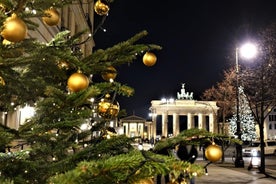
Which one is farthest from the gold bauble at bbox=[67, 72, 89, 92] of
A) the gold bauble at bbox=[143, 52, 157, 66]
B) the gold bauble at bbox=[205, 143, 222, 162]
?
the gold bauble at bbox=[143, 52, 157, 66]

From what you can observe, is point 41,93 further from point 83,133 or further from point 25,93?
point 83,133

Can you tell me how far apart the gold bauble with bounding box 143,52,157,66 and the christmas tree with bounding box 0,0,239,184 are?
0.47 meters

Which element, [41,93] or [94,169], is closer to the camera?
[94,169]

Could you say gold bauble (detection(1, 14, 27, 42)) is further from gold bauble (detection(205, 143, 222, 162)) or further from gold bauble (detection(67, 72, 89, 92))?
gold bauble (detection(205, 143, 222, 162))

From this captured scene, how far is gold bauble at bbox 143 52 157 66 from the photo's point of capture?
3.75 m

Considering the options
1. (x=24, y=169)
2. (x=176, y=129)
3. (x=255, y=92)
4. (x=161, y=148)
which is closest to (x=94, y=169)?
(x=161, y=148)

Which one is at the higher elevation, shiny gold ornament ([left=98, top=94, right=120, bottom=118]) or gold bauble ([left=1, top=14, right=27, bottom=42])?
gold bauble ([left=1, top=14, right=27, bottom=42])

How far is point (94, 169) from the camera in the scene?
1.69 meters

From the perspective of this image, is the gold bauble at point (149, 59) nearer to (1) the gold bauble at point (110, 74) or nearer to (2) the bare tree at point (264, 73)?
(1) the gold bauble at point (110, 74)

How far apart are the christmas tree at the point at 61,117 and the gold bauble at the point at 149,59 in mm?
472

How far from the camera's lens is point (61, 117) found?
8.60 ft

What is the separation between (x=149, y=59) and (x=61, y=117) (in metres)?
1.45

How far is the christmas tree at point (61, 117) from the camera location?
178 cm

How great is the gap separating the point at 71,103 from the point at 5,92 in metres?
0.89
